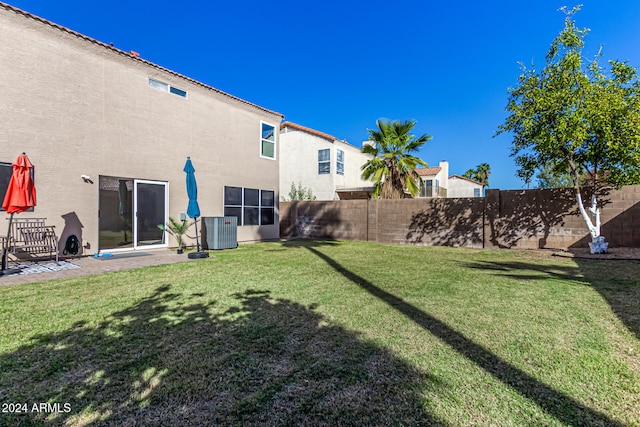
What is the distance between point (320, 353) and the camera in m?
3.07

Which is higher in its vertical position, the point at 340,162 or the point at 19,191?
the point at 340,162

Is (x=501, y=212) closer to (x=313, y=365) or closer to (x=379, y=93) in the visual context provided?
(x=313, y=365)

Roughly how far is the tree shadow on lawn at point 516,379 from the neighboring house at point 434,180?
26226mm

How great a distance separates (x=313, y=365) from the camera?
284cm

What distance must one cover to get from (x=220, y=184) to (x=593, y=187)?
13.6 m

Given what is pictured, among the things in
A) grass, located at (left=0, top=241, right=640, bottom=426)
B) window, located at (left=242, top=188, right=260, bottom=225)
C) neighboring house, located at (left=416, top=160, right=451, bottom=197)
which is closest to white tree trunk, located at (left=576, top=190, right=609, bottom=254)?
grass, located at (left=0, top=241, right=640, bottom=426)

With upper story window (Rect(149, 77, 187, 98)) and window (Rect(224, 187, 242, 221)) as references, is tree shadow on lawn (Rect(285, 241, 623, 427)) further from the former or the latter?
upper story window (Rect(149, 77, 187, 98))

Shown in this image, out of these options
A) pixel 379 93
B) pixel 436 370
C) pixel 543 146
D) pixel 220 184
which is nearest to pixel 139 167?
pixel 220 184

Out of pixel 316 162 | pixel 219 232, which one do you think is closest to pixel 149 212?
pixel 219 232

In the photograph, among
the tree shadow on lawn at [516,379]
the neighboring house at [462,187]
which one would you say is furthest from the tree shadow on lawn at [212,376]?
the neighboring house at [462,187]

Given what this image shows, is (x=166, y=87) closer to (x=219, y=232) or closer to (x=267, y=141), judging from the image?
(x=267, y=141)

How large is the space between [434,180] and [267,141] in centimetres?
2316

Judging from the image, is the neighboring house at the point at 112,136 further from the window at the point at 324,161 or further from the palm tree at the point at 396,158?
the window at the point at 324,161

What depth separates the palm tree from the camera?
16.0 meters
